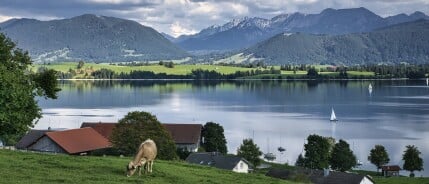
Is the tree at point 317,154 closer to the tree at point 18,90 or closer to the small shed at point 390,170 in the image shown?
the small shed at point 390,170

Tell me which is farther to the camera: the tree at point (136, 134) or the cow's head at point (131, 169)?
the tree at point (136, 134)

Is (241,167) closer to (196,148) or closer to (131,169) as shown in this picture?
(196,148)

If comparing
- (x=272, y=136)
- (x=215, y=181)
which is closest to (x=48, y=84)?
A: (x=215, y=181)

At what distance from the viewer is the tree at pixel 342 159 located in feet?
273

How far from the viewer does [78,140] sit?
71.8 m

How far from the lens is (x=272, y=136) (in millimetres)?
122250

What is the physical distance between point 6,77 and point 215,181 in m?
14.1

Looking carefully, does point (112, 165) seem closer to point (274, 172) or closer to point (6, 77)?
point (6, 77)

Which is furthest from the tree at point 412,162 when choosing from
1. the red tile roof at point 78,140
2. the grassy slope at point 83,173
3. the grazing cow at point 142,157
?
the grazing cow at point 142,157

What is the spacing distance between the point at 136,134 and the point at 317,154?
3320 cm

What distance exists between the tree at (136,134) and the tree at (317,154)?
28.9 metres

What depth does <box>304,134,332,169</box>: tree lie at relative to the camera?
Result: 8412cm

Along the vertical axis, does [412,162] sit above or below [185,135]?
below

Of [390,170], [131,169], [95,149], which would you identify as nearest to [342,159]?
[390,170]
